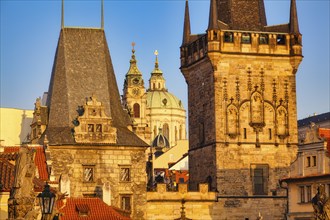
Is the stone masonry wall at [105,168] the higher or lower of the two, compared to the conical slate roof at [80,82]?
lower

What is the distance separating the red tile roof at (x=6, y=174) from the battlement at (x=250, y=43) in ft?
84.2

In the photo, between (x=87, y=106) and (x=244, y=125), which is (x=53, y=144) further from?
(x=244, y=125)

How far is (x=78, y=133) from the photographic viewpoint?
196 feet

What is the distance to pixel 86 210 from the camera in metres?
47.0

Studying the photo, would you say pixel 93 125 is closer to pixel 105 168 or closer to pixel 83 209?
pixel 105 168

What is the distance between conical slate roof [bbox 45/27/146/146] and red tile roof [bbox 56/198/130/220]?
11535 mm

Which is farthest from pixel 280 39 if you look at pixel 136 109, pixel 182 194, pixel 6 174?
pixel 136 109

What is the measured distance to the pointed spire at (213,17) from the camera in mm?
66250

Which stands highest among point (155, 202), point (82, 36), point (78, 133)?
point (82, 36)

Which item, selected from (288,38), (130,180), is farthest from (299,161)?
(288,38)

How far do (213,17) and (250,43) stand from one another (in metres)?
2.97

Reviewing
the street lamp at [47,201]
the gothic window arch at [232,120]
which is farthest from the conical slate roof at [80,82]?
the street lamp at [47,201]

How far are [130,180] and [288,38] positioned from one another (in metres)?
15.5

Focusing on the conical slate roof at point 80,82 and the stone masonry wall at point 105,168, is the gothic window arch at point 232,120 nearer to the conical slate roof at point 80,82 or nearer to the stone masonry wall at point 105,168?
the conical slate roof at point 80,82
